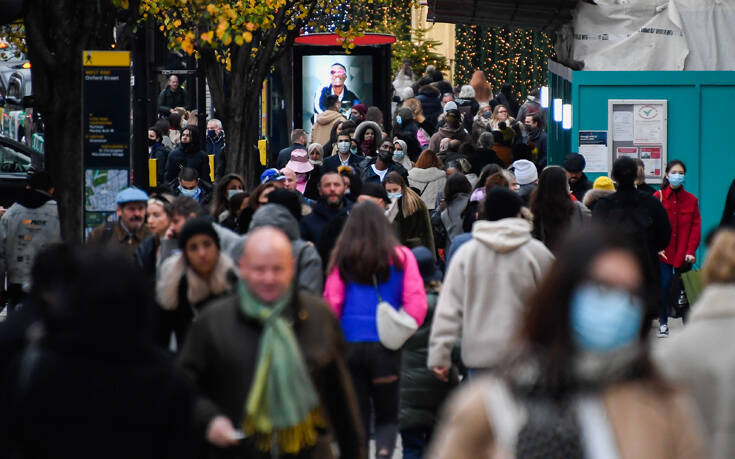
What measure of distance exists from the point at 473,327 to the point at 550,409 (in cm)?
406

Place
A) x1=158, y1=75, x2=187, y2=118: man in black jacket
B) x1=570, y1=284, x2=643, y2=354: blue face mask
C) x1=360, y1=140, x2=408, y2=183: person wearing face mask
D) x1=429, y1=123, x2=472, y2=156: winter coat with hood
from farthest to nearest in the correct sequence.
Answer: x1=158, y1=75, x2=187, y2=118: man in black jacket → x1=429, y1=123, x2=472, y2=156: winter coat with hood → x1=360, y1=140, x2=408, y2=183: person wearing face mask → x1=570, y1=284, x2=643, y2=354: blue face mask

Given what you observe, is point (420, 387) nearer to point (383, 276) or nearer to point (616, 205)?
point (383, 276)

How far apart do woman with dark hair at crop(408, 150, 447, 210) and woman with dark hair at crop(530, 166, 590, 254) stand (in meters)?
5.03

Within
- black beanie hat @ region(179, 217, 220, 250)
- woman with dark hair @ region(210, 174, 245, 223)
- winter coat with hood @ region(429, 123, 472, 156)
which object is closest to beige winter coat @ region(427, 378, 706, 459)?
black beanie hat @ region(179, 217, 220, 250)

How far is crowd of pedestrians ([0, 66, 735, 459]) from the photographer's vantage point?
3.40 metres

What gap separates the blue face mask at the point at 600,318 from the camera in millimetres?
3314

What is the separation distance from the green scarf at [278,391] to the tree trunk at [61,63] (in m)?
7.03

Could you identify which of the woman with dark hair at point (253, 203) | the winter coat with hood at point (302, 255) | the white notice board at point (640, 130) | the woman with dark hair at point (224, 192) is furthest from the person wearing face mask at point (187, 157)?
the winter coat with hood at point (302, 255)

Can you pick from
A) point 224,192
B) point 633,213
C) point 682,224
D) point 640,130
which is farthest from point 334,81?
point 633,213

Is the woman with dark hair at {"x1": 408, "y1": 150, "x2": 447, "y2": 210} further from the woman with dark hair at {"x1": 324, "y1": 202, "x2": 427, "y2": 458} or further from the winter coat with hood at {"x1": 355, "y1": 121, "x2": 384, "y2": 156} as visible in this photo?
the woman with dark hair at {"x1": 324, "y1": 202, "x2": 427, "y2": 458}

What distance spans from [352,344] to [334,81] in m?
17.2

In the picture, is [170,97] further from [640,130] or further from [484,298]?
[484,298]

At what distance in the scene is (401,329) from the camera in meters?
7.66

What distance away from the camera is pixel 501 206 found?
8016 mm
